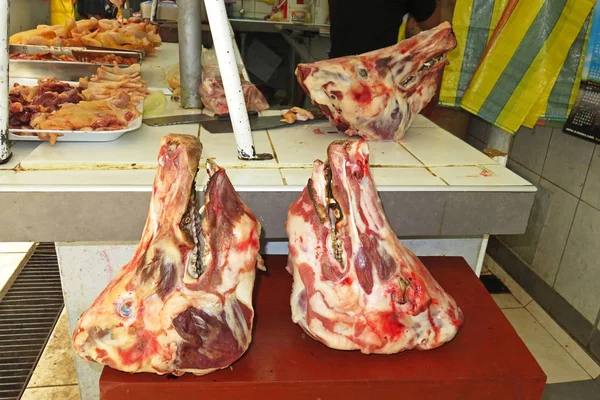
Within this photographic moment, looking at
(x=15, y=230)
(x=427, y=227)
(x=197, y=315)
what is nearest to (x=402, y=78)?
(x=427, y=227)

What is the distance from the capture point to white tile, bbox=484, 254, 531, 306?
2.82 meters

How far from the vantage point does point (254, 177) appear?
43.5 inches

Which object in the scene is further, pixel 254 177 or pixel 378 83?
pixel 378 83

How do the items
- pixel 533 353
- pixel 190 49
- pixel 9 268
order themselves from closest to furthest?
1. pixel 190 49
2. pixel 533 353
3. pixel 9 268

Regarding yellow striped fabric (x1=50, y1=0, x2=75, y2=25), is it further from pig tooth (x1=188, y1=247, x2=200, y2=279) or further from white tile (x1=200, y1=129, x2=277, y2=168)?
pig tooth (x1=188, y1=247, x2=200, y2=279)

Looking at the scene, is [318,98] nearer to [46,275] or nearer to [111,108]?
[111,108]

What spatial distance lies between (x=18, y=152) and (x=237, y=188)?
566mm

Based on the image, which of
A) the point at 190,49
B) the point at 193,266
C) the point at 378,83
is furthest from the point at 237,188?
the point at 190,49

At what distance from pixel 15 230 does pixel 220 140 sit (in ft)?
1.83

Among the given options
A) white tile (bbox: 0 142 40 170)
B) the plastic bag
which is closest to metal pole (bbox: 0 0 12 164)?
white tile (bbox: 0 142 40 170)

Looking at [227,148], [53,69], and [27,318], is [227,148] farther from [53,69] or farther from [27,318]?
[27,318]

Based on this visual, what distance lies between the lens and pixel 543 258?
271 cm

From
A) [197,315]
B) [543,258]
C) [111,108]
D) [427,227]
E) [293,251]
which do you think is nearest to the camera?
[197,315]

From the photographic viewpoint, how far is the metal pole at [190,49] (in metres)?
1.54
